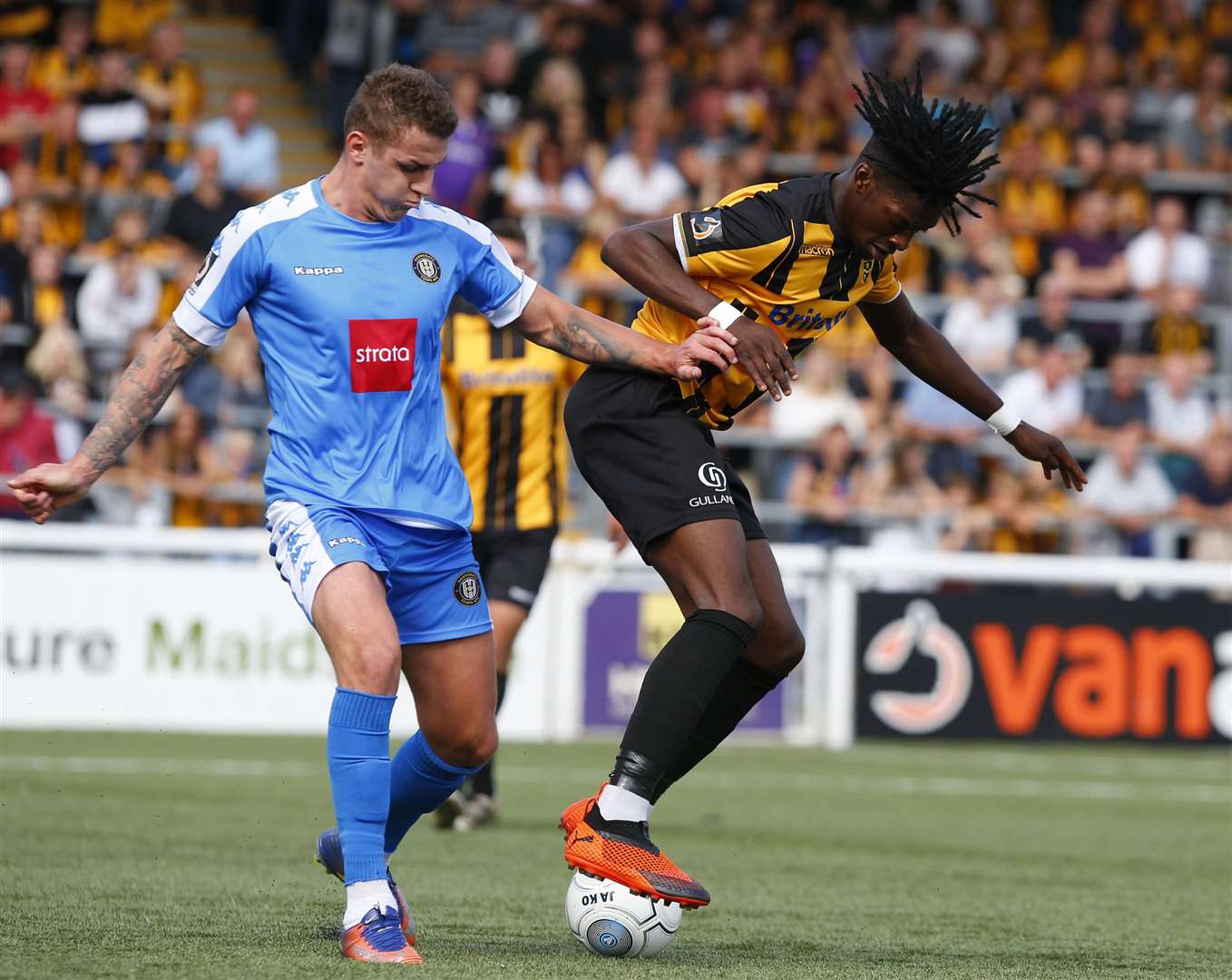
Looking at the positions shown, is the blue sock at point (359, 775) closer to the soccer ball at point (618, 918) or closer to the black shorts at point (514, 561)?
the soccer ball at point (618, 918)

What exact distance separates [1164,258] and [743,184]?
13.1 ft

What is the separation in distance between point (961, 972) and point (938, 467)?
11344 millimetres

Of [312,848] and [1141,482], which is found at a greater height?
[1141,482]

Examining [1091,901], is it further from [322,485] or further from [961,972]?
[322,485]

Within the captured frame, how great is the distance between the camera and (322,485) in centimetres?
533

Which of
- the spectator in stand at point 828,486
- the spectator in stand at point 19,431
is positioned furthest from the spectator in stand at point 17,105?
the spectator in stand at point 828,486

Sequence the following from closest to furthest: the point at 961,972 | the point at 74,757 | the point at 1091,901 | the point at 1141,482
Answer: the point at 961,972, the point at 1091,901, the point at 74,757, the point at 1141,482

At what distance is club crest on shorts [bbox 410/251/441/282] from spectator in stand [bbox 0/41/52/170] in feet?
40.0

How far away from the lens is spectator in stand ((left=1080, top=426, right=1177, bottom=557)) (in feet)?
53.0

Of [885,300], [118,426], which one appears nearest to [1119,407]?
[885,300]

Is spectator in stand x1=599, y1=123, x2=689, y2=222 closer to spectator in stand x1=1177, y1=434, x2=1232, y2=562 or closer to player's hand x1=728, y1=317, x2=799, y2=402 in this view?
spectator in stand x1=1177, y1=434, x2=1232, y2=562

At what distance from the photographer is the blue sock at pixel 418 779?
572 centimetres

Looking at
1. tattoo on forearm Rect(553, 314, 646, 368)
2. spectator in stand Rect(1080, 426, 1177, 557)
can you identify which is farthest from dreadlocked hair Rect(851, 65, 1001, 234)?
spectator in stand Rect(1080, 426, 1177, 557)

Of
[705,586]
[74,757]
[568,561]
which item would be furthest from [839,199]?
[568,561]
